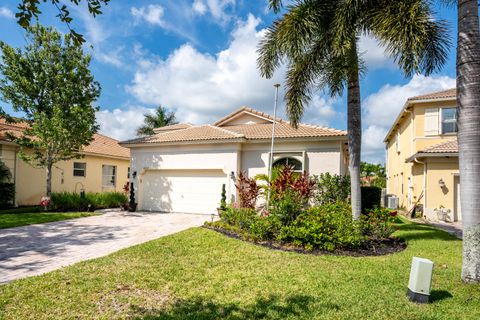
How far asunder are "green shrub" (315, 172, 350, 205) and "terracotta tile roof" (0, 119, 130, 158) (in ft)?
49.2

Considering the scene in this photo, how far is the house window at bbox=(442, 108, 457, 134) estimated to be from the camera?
16938mm

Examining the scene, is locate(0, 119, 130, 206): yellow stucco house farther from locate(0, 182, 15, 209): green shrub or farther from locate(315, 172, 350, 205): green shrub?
locate(315, 172, 350, 205): green shrub

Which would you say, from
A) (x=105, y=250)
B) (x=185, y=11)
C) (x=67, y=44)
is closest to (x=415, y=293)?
(x=105, y=250)

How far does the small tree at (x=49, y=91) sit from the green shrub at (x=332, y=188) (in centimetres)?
→ 1265

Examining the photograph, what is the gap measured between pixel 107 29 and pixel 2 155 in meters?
13.4

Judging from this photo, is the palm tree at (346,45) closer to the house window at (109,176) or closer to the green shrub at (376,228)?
the green shrub at (376,228)

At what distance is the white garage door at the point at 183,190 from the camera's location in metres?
15.8

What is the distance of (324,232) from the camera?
8.27 m

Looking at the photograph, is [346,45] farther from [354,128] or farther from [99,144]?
[99,144]

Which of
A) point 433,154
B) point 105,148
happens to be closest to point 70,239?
point 105,148

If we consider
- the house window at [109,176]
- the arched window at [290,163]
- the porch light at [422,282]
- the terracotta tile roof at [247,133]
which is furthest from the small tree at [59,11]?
the house window at [109,176]

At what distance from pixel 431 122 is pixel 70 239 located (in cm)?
1952

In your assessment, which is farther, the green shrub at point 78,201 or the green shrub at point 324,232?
the green shrub at point 78,201

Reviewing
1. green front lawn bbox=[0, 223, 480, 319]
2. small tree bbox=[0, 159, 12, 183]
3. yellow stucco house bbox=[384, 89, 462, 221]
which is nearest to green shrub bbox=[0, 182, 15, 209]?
small tree bbox=[0, 159, 12, 183]
